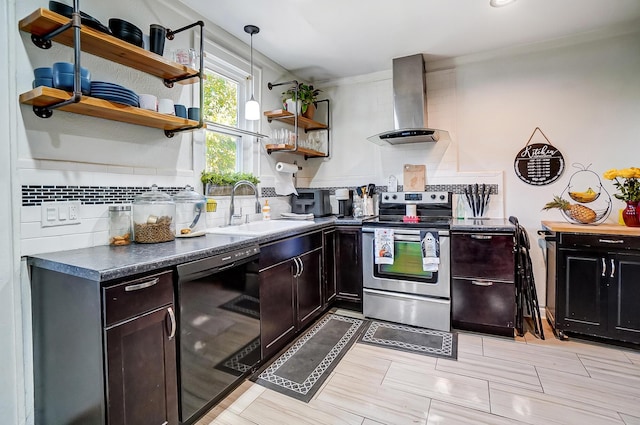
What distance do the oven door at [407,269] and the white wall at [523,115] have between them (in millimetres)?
900

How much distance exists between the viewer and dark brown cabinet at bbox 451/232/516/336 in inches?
100

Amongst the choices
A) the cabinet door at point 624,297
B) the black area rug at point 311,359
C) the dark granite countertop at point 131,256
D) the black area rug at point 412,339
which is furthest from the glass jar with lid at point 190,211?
the cabinet door at point 624,297

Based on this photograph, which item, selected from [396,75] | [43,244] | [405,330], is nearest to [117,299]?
[43,244]

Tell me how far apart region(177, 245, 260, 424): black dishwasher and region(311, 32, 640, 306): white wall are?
2.24 m

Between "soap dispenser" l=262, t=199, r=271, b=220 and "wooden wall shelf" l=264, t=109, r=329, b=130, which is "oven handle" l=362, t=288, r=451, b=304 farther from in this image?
"wooden wall shelf" l=264, t=109, r=329, b=130

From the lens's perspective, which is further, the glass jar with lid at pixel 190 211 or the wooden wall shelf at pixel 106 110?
the glass jar with lid at pixel 190 211

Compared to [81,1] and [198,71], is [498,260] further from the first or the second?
[81,1]

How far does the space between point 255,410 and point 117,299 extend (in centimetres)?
101

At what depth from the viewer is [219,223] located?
268 centimetres

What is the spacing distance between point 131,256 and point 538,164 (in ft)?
11.0

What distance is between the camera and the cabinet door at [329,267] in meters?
2.99

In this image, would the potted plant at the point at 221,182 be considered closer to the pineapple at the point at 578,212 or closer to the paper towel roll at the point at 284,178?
the paper towel roll at the point at 284,178

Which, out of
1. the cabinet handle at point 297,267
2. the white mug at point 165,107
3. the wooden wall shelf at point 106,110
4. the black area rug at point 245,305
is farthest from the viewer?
the cabinet handle at point 297,267

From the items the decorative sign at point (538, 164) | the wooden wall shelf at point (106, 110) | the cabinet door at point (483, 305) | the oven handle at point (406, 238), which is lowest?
the cabinet door at point (483, 305)
